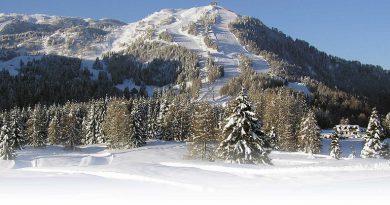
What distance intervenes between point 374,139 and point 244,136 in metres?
15.0

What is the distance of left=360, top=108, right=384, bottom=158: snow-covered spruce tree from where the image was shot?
44.0 meters

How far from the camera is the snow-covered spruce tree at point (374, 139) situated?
44.0 m

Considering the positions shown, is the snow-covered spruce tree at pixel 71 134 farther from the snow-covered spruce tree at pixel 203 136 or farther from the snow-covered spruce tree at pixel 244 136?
the snow-covered spruce tree at pixel 244 136

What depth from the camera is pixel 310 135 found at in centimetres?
8381

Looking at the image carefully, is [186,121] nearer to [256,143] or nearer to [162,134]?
[162,134]

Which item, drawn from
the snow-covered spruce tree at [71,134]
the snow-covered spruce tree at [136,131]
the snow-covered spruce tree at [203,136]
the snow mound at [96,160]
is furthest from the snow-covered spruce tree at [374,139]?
the snow-covered spruce tree at [71,134]

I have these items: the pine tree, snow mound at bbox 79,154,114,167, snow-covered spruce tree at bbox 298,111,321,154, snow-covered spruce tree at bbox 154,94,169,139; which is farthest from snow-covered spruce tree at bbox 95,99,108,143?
snow-covered spruce tree at bbox 298,111,321,154

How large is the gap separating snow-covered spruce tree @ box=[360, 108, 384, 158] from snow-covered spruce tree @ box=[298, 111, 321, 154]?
1415 inches

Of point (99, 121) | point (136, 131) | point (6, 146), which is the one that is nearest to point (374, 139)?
point (136, 131)

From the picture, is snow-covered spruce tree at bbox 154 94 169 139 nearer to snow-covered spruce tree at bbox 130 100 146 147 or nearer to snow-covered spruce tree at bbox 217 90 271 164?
snow-covered spruce tree at bbox 130 100 146 147

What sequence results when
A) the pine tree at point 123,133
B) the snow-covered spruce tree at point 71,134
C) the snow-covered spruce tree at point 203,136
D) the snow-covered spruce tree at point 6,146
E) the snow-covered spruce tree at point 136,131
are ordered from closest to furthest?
the snow-covered spruce tree at point 203,136
the snow-covered spruce tree at point 6,146
the snow-covered spruce tree at point 136,131
the pine tree at point 123,133
the snow-covered spruce tree at point 71,134

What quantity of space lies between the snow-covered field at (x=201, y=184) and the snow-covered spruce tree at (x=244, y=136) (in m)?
14.0

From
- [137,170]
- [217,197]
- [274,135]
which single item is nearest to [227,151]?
[137,170]

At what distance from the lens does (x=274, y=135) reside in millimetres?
86750
